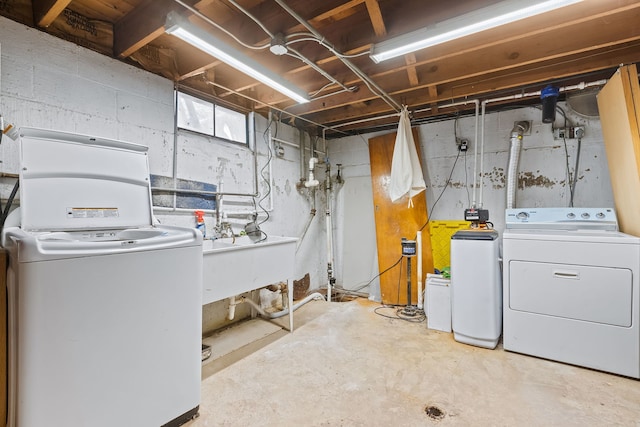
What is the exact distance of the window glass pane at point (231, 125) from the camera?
3.09m

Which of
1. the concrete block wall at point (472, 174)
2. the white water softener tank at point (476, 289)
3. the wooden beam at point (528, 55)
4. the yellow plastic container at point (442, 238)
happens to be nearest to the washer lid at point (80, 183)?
the wooden beam at point (528, 55)

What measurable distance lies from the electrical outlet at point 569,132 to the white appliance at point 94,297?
3.61m

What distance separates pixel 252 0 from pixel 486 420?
2.89 meters

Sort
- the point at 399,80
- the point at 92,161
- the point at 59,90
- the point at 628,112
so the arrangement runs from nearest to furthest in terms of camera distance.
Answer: the point at 92,161 → the point at 59,90 → the point at 628,112 → the point at 399,80

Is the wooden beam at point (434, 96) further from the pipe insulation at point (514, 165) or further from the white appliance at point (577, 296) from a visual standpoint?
the white appliance at point (577, 296)

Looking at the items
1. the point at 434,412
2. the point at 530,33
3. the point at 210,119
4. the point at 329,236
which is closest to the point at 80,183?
the point at 210,119

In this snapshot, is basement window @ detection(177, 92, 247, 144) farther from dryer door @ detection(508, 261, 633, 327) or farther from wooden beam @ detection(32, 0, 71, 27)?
dryer door @ detection(508, 261, 633, 327)

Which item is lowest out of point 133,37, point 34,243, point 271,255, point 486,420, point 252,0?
point 486,420

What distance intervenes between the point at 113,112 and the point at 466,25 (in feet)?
8.13

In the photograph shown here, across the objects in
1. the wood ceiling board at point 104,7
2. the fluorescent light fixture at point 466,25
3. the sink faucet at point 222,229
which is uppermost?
the wood ceiling board at point 104,7

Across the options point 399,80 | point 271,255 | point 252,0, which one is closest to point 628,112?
point 399,80

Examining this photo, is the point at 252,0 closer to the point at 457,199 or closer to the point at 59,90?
the point at 59,90

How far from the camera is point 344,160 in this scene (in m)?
4.43

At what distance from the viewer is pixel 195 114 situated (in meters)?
2.87
